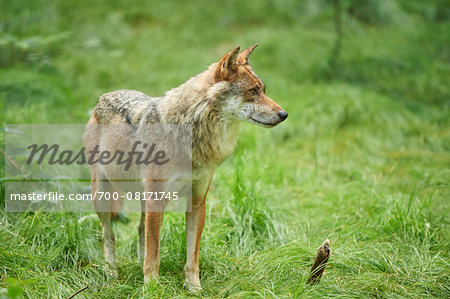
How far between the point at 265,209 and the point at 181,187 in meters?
1.46

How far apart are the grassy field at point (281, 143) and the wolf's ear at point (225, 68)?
1.64 m

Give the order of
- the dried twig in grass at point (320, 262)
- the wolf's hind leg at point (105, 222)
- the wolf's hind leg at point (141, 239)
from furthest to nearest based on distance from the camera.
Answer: the wolf's hind leg at point (141, 239) < the wolf's hind leg at point (105, 222) < the dried twig in grass at point (320, 262)

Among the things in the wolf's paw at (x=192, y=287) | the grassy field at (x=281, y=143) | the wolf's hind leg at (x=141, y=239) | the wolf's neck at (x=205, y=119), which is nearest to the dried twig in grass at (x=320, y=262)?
the grassy field at (x=281, y=143)

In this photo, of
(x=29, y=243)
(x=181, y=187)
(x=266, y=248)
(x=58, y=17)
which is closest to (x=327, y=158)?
(x=266, y=248)

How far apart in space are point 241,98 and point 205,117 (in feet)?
1.09

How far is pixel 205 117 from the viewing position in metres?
3.44

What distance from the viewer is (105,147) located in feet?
13.2

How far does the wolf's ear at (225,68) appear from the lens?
3.33 meters

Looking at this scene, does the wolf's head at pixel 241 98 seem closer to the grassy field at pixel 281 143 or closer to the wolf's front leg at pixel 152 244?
the wolf's front leg at pixel 152 244

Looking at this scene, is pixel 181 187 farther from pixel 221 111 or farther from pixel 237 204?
pixel 237 204

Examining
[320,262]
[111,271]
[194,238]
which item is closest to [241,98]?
[194,238]

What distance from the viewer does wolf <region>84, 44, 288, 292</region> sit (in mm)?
3406

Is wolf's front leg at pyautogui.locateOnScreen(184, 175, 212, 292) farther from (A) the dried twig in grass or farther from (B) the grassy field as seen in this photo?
(A) the dried twig in grass

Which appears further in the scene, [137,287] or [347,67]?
[347,67]
